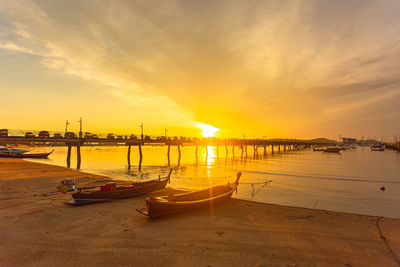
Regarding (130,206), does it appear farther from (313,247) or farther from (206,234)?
(313,247)

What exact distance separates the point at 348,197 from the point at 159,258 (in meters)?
24.1

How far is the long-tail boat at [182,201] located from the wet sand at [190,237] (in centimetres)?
54

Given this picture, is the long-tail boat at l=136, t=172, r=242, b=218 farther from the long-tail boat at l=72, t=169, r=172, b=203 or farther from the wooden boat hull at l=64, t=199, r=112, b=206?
the wooden boat hull at l=64, t=199, r=112, b=206

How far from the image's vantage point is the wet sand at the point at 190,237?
28.7ft

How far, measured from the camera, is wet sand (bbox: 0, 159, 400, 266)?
28.7 feet

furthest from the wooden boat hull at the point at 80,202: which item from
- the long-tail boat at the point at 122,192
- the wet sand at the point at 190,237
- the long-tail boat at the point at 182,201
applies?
the long-tail boat at the point at 182,201

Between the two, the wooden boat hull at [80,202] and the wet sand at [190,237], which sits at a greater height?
the wooden boat hull at [80,202]

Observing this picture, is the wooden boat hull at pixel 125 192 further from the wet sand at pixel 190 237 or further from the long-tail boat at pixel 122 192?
the wet sand at pixel 190 237

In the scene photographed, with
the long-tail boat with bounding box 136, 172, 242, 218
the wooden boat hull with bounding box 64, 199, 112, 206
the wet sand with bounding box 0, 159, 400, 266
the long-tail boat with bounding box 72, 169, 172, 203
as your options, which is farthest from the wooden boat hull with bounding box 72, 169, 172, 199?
the long-tail boat with bounding box 136, 172, 242, 218

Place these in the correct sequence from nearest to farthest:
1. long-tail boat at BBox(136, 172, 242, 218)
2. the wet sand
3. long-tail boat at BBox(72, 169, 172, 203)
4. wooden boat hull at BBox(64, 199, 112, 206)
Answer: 1. the wet sand
2. long-tail boat at BBox(136, 172, 242, 218)
3. wooden boat hull at BBox(64, 199, 112, 206)
4. long-tail boat at BBox(72, 169, 172, 203)

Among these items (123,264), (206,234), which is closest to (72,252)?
(123,264)

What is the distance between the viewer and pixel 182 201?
1549cm

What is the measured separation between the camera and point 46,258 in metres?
8.44

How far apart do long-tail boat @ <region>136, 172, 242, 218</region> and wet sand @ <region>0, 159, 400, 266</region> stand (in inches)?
21.2
